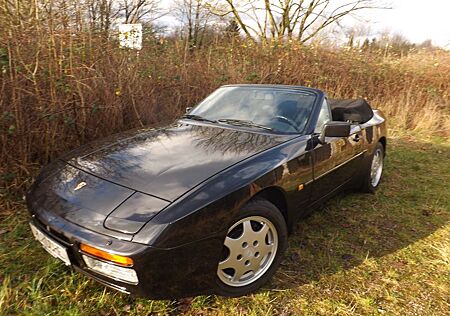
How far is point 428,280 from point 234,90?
7.92ft

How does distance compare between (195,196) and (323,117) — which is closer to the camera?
(195,196)

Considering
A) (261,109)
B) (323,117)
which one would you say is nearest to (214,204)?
(261,109)

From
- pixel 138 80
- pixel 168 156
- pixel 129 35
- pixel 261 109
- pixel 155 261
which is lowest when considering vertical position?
pixel 155 261

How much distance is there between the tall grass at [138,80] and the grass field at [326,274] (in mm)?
910

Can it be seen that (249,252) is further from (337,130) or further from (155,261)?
(337,130)

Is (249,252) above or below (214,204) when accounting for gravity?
below

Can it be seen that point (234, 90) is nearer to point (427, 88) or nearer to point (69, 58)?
point (69, 58)

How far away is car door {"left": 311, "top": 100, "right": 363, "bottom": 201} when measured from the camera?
2.61m

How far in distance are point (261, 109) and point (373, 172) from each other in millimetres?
1993

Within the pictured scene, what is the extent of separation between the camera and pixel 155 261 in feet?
5.01

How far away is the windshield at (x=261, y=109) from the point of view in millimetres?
2713

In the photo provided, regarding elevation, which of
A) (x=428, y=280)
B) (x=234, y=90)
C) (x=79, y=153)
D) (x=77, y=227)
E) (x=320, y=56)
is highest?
(x=320, y=56)

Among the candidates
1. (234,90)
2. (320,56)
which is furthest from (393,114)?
(234,90)

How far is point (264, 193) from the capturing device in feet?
7.02
